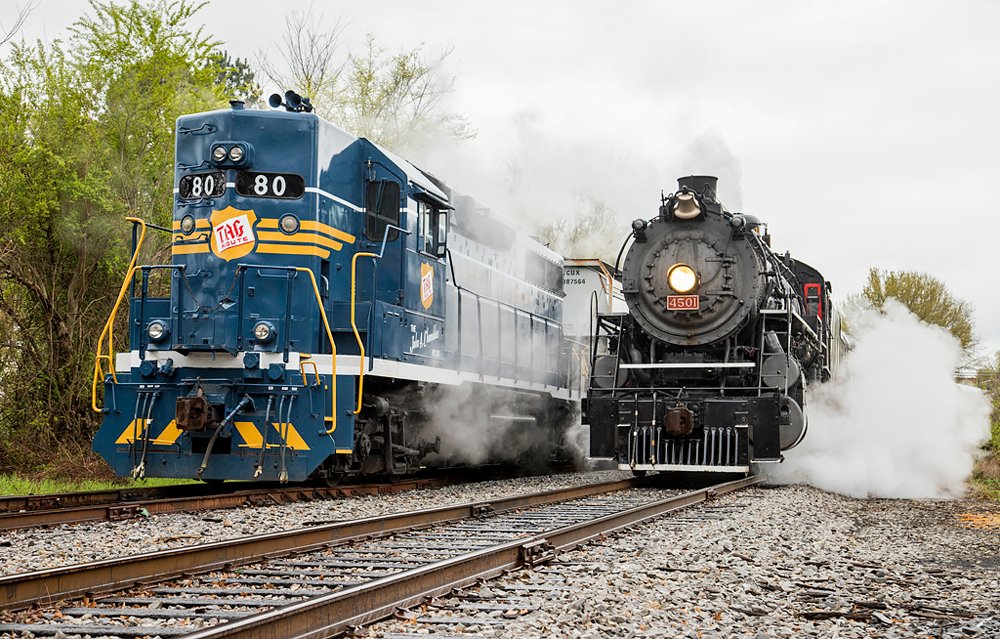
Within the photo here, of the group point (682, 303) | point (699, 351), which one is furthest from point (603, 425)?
point (682, 303)

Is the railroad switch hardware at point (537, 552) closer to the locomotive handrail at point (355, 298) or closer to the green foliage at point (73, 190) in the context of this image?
the locomotive handrail at point (355, 298)

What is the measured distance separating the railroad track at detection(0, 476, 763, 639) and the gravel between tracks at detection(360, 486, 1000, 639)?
162mm

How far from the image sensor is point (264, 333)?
9.55m

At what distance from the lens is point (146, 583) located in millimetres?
5031

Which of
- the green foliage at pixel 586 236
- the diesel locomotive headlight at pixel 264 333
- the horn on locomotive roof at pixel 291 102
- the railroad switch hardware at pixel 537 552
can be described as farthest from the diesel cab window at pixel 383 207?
the green foliage at pixel 586 236

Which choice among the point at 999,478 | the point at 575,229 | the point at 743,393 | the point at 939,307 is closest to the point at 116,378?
the point at 743,393

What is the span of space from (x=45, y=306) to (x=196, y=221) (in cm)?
522

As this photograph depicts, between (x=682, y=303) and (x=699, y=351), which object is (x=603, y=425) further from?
(x=682, y=303)

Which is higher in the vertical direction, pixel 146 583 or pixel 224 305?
pixel 224 305

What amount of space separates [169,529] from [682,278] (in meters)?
7.26

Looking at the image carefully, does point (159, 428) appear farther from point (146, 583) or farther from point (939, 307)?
point (939, 307)

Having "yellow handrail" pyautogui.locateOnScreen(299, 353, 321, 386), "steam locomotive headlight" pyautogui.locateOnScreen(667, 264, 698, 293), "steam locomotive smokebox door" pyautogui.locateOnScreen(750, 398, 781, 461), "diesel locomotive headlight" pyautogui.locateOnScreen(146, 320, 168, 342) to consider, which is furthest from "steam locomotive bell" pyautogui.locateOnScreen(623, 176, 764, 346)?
"diesel locomotive headlight" pyautogui.locateOnScreen(146, 320, 168, 342)

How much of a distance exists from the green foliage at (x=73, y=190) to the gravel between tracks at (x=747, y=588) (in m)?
9.39

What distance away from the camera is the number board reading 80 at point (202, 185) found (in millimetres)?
10188
